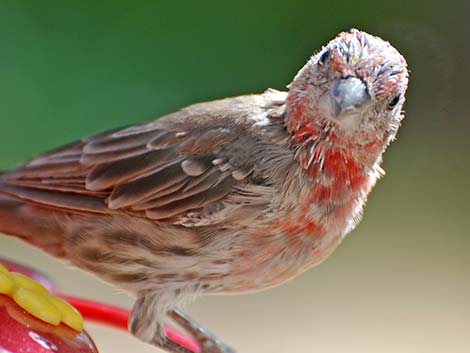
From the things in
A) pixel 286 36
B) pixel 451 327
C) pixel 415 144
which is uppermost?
pixel 415 144

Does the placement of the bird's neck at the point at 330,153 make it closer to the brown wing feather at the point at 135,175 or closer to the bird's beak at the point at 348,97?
the bird's beak at the point at 348,97

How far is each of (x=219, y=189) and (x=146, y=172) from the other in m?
0.48

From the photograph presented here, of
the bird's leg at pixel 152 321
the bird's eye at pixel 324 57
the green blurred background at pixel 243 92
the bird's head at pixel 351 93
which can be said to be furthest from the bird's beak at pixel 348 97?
the green blurred background at pixel 243 92

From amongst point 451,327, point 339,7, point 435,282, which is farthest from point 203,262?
point 435,282

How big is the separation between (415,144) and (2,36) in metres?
4.90

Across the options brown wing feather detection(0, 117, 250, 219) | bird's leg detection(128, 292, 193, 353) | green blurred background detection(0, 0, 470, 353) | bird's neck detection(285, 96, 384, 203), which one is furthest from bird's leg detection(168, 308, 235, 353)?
green blurred background detection(0, 0, 470, 353)

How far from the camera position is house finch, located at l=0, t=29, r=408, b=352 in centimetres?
450

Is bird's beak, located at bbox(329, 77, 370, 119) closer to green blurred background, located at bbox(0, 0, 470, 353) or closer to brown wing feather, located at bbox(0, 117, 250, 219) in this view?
brown wing feather, located at bbox(0, 117, 250, 219)

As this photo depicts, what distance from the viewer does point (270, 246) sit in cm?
466

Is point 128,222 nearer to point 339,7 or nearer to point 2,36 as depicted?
point 339,7

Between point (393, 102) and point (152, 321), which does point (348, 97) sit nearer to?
point (393, 102)

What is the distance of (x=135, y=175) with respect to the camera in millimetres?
5012

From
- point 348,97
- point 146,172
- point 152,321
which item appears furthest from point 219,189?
point 348,97

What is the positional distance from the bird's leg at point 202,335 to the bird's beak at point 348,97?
152cm
